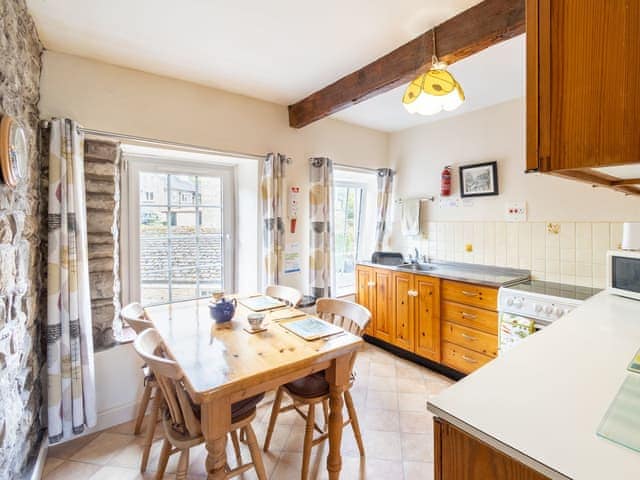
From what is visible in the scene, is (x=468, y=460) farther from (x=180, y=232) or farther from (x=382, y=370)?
(x=180, y=232)

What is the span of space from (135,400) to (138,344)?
1.20 meters

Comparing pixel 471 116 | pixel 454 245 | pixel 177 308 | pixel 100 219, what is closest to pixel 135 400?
pixel 177 308

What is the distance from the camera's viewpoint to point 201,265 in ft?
8.70

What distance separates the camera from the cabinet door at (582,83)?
0.43 m

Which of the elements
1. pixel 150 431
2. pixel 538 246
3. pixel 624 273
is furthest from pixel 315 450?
pixel 538 246

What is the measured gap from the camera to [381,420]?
2.07 m

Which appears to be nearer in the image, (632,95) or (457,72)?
(632,95)

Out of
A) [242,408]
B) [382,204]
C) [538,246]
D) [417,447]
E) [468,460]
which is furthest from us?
[382,204]

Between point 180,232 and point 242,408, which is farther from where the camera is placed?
point 180,232

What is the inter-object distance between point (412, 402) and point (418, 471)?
0.65m

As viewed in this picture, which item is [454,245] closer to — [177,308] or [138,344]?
[177,308]

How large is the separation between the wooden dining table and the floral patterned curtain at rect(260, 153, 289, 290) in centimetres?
79

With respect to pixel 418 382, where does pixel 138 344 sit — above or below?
above

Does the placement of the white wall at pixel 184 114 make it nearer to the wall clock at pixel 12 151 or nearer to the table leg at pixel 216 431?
the wall clock at pixel 12 151
